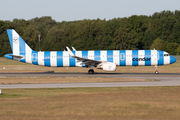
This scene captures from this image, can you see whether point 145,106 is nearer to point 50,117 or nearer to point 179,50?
point 50,117

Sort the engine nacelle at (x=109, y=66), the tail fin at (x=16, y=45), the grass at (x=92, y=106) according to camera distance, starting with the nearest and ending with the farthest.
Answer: the grass at (x=92, y=106) → the engine nacelle at (x=109, y=66) → the tail fin at (x=16, y=45)

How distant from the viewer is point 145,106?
53.0 ft

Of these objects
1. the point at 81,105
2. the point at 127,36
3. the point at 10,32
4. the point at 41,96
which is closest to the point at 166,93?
the point at 81,105

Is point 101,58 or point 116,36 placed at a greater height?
point 116,36

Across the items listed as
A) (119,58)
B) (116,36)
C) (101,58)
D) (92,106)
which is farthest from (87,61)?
(116,36)

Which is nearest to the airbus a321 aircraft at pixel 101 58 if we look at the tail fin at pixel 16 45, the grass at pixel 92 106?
the tail fin at pixel 16 45

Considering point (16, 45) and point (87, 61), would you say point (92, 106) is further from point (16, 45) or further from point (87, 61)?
point (16, 45)

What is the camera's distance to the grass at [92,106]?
45.8 feet

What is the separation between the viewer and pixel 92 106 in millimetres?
16156

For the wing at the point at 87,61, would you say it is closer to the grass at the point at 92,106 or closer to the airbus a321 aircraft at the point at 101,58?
the airbus a321 aircraft at the point at 101,58

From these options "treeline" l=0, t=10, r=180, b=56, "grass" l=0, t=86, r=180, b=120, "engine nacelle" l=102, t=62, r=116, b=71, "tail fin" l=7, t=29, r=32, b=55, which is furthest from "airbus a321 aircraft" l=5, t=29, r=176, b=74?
"treeline" l=0, t=10, r=180, b=56

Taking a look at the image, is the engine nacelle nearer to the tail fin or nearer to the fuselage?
the fuselage

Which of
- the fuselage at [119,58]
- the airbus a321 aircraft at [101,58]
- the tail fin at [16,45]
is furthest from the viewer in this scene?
the tail fin at [16,45]

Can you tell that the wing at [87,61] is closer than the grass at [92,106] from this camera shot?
No
